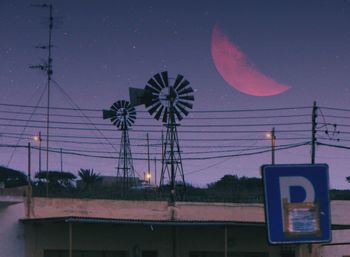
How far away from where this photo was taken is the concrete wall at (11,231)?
26422mm

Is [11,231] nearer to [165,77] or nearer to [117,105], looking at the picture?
[165,77]

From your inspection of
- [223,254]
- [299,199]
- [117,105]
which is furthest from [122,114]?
[299,199]

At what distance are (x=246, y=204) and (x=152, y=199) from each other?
172 inches

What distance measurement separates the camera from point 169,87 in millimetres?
39406

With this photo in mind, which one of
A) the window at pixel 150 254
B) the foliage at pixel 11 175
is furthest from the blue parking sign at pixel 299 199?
the foliage at pixel 11 175

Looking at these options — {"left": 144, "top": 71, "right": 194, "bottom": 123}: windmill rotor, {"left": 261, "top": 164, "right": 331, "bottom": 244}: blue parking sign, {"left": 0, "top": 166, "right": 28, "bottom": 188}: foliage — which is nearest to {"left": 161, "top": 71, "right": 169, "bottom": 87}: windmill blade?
{"left": 144, "top": 71, "right": 194, "bottom": 123}: windmill rotor

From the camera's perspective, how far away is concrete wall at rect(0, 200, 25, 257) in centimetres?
2642

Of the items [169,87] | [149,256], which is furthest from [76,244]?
[169,87]

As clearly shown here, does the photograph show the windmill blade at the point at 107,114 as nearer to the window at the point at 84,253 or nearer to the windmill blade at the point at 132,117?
the windmill blade at the point at 132,117

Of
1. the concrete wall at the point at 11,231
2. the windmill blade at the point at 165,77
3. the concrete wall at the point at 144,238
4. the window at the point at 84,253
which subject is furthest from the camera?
the windmill blade at the point at 165,77

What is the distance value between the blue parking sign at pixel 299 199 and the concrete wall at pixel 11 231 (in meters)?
22.6

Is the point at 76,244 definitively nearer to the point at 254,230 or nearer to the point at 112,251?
the point at 112,251

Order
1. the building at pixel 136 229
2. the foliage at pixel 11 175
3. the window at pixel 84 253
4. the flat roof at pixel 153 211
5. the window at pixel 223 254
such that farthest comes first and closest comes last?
the foliage at pixel 11 175 → the window at pixel 223 254 → the window at pixel 84 253 → the flat roof at pixel 153 211 → the building at pixel 136 229

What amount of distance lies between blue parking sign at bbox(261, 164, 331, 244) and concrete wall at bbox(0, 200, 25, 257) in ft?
74.2
